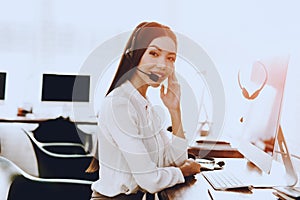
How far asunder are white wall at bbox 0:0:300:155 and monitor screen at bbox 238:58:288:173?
2.68 feet

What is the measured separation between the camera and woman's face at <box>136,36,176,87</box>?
1.22 metres

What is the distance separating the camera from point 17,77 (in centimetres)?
Result: 313

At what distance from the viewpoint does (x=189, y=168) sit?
1.27 meters

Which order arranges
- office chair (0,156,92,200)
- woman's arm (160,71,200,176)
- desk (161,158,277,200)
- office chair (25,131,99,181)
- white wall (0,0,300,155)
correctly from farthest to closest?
white wall (0,0,300,155), office chair (25,131,99,181), office chair (0,156,92,200), woman's arm (160,71,200,176), desk (161,158,277,200)

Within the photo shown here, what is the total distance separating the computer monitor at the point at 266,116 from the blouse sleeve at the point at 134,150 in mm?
285

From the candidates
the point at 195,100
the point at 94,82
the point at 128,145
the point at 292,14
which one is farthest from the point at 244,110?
the point at 292,14

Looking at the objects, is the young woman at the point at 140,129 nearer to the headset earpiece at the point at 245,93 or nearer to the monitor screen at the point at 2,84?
the headset earpiece at the point at 245,93

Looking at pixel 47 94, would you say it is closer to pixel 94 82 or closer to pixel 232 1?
pixel 94 82

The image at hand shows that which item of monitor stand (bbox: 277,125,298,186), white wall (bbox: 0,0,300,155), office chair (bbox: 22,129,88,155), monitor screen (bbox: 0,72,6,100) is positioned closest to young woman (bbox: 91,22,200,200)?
monitor stand (bbox: 277,125,298,186)

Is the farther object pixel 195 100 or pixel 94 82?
pixel 94 82

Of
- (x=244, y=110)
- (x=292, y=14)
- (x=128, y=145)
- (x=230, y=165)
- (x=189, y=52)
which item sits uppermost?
(x=292, y=14)

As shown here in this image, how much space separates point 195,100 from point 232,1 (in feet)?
3.85

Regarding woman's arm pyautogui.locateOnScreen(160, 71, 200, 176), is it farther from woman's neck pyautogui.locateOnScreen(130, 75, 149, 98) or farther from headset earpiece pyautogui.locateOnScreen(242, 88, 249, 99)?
headset earpiece pyautogui.locateOnScreen(242, 88, 249, 99)

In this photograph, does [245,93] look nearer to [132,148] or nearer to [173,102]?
[173,102]
